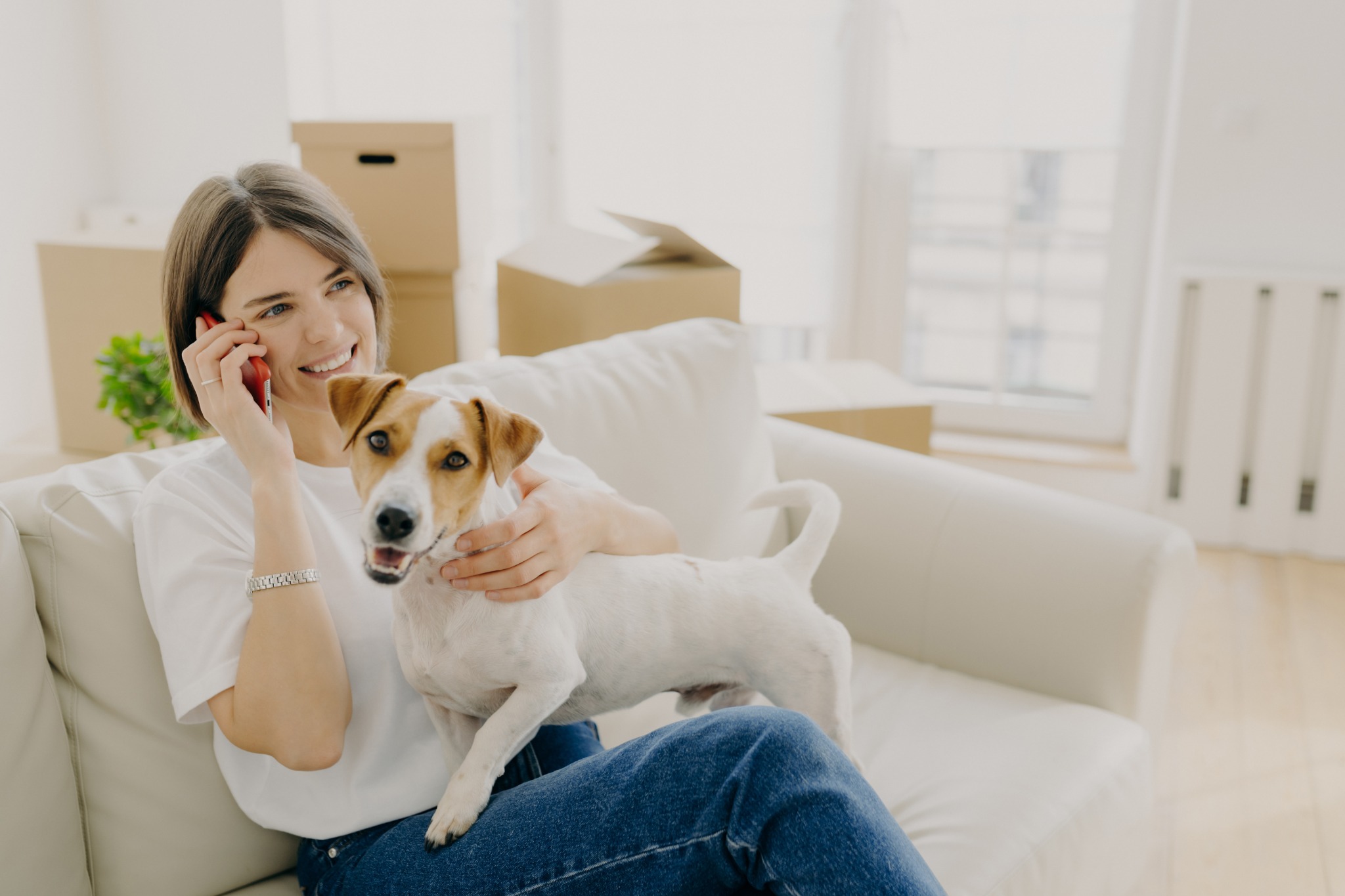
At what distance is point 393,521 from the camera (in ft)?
2.83

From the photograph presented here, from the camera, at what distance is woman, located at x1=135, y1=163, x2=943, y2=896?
3.26 ft

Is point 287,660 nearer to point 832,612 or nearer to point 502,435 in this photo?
point 502,435

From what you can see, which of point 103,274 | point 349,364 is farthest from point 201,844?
point 103,274

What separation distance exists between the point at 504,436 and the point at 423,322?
1.43m

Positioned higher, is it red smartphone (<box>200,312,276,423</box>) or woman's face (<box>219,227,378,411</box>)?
woman's face (<box>219,227,378,411</box>)

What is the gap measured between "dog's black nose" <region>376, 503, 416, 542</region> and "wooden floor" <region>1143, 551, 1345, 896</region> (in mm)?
1503

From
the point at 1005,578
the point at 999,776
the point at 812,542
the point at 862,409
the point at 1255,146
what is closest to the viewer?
the point at 812,542

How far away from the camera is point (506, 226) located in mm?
3588

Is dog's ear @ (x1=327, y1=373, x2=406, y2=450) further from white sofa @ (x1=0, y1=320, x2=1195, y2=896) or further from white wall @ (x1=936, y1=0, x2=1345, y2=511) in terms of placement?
white wall @ (x1=936, y1=0, x2=1345, y2=511)

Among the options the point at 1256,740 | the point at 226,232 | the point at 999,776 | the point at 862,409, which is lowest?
the point at 1256,740

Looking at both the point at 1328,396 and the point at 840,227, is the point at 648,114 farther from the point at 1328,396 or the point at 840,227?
the point at 1328,396

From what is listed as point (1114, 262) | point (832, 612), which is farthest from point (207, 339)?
point (1114, 262)

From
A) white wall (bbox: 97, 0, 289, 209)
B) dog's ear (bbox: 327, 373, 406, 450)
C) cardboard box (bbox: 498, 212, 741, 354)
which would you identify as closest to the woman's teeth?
dog's ear (bbox: 327, 373, 406, 450)

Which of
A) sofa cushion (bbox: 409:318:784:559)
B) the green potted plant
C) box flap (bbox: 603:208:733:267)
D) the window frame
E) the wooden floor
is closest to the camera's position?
sofa cushion (bbox: 409:318:784:559)
